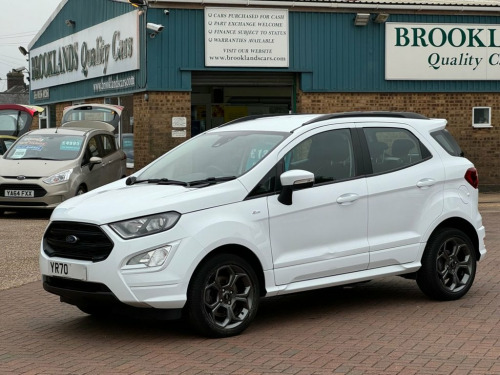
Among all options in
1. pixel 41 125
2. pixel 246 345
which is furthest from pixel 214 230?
pixel 41 125

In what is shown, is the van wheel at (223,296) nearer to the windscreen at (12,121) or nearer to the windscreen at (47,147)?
the windscreen at (47,147)

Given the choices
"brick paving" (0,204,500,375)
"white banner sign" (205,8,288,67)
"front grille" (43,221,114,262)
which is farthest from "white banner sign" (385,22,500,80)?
"front grille" (43,221,114,262)

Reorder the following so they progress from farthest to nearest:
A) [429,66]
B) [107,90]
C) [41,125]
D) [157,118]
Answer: [41,125]
[107,90]
[429,66]
[157,118]

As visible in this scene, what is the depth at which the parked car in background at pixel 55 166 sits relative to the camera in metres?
17.6

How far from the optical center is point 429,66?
84.2ft

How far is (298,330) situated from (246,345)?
0.69 m

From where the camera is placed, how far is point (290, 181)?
7.68 metres

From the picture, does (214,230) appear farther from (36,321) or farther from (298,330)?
(36,321)

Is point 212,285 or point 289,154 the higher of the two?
point 289,154

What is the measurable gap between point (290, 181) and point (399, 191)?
1.34m

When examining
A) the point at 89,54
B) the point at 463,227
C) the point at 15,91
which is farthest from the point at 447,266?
Result: the point at 15,91

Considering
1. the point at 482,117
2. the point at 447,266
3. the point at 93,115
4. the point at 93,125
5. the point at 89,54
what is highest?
the point at 89,54

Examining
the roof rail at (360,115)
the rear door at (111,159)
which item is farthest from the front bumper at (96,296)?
the rear door at (111,159)

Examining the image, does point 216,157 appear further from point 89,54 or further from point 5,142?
point 89,54
